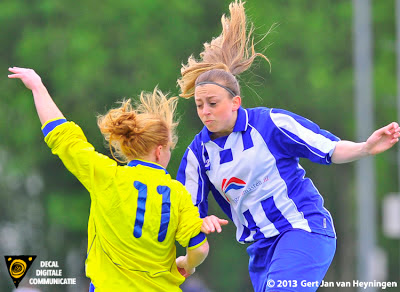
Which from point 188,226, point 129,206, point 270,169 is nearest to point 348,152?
point 270,169

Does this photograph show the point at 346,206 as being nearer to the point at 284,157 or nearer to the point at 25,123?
the point at 25,123

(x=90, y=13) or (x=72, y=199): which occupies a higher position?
(x=90, y=13)

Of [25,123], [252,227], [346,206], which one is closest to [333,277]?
[346,206]

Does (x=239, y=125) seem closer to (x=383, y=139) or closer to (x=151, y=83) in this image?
(x=383, y=139)

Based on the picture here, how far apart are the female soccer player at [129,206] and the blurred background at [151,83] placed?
1439cm

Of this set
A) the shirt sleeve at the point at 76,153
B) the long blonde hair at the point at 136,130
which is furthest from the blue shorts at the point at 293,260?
the shirt sleeve at the point at 76,153

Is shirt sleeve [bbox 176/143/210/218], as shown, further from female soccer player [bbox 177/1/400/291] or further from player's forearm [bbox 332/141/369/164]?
player's forearm [bbox 332/141/369/164]

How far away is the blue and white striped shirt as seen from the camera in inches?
212

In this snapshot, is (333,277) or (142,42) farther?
(333,277)

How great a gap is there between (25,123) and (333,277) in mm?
10094

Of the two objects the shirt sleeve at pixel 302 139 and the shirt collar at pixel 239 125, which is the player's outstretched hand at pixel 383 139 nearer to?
the shirt sleeve at pixel 302 139

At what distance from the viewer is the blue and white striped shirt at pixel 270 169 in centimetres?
539

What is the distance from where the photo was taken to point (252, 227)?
5.56 meters

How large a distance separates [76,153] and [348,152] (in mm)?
1733
